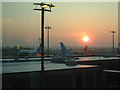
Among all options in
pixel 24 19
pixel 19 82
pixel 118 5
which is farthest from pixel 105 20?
pixel 19 82

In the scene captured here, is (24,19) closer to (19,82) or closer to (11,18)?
(11,18)

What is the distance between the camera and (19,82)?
3.49m

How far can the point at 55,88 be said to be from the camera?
3.72m

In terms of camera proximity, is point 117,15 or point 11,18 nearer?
point 11,18

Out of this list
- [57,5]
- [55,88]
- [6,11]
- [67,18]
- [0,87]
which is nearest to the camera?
[0,87]

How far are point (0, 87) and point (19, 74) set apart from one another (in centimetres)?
34

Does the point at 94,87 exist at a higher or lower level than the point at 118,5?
lower

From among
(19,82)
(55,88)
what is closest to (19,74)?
(19,82)

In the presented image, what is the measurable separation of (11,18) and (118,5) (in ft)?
7.60

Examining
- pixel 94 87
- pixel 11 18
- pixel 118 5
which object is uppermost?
pixel 118 5

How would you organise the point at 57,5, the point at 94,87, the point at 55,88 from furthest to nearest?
the point at 57,5
the point at 94,87
the point at 55,88

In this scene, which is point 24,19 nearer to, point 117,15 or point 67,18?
point 67,18

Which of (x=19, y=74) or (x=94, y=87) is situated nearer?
(x=19, y=74)

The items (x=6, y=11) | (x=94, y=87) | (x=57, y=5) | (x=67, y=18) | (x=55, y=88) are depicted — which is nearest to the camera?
(x=55, y=88)
